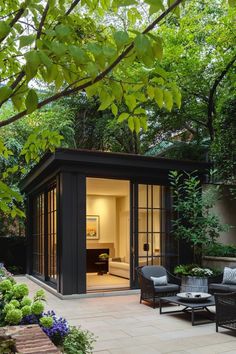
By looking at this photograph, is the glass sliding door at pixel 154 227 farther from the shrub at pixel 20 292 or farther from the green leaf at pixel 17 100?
the green leaf at pixel 17 100

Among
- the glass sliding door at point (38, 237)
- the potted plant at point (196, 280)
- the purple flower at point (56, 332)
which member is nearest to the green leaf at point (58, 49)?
the purple flower at point (56, 332)

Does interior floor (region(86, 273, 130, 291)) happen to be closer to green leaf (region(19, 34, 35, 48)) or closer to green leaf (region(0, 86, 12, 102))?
green leaf (region(0, 86, 12, 102))

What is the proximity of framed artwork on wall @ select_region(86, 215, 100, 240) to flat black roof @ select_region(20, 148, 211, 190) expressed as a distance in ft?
14.2

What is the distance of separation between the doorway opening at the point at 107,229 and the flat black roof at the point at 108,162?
326 centimetres

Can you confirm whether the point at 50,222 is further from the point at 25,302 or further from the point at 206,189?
the point at 25,302

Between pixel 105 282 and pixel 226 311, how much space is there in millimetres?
5827

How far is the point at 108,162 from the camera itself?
383 inches

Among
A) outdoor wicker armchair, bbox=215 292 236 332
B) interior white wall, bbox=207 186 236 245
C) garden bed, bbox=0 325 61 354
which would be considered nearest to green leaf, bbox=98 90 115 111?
garden bed, bbox=0 325 61 354

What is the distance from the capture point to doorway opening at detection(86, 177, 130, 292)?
46.7 feet

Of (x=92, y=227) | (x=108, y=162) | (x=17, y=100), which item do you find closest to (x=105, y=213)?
(x=92, y=227)

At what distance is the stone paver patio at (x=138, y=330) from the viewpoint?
5477 mm

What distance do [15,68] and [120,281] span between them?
10.5 meters

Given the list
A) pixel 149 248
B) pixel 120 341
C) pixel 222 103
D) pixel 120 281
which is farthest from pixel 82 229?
pixel 222 103

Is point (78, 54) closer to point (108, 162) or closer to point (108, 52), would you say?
point (108, 52)
